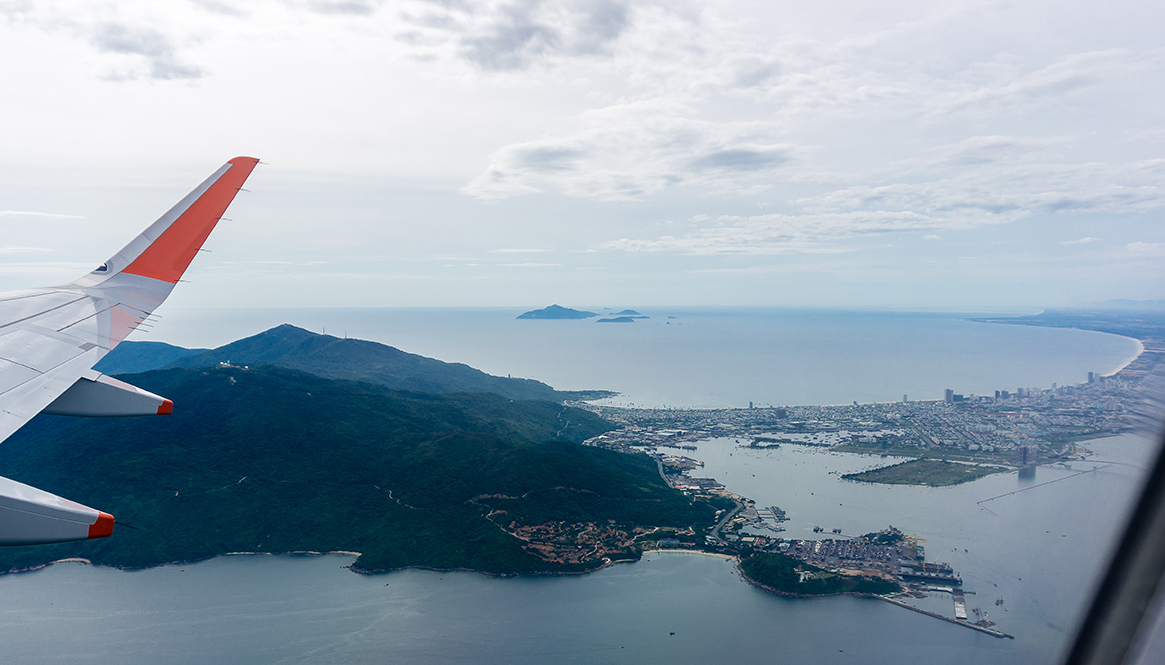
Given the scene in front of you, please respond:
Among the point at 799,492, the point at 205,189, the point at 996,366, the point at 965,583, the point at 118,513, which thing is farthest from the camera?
Result: the point at 996,366

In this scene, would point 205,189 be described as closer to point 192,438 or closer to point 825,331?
point 192,438

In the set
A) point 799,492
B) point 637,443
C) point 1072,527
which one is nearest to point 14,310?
point 1072,527

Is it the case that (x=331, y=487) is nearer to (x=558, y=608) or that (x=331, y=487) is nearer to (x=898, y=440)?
(x=558, y=608)

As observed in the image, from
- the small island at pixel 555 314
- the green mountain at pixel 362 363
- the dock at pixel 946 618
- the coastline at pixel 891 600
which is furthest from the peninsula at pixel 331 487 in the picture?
the small island at pixel 555 314

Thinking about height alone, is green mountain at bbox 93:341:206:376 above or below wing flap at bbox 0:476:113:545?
below

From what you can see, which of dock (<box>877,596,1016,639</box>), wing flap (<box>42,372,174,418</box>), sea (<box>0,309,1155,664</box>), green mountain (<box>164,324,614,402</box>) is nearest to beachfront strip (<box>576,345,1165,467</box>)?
sea (<box>0,309,1155,664</box>)

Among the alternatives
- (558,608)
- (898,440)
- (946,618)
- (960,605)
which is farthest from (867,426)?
(558,608)

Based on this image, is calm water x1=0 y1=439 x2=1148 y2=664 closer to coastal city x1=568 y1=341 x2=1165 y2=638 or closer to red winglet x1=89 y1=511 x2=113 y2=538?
coastal city x1=568 y1=341 x2=1165 y2=638
